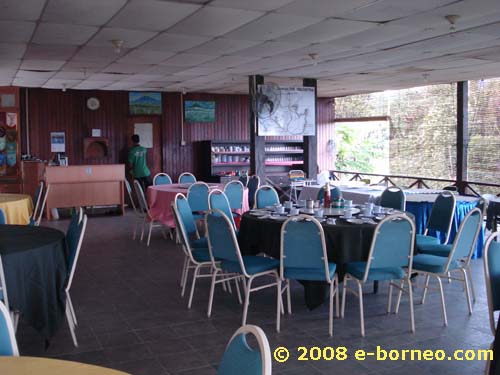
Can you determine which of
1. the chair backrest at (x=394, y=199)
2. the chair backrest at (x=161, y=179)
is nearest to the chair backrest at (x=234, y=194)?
the chair backrest at (x=161, y=179)

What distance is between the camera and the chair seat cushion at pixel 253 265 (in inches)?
178

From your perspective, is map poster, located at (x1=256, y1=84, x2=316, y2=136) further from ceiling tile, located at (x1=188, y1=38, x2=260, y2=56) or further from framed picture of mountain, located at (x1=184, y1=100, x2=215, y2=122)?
framed picture of mountain, located at (x1=184, y1=100, x2=215, y2=122)

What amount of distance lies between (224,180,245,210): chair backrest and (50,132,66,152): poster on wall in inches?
243

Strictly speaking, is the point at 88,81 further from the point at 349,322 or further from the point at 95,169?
the point at 349,322

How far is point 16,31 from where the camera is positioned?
19.9 ft

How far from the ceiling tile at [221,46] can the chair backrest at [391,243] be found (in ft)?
11.4

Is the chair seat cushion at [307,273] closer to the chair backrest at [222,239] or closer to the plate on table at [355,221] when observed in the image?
the chair backrest at [222,239]

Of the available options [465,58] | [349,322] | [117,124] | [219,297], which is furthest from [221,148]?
[349,322]

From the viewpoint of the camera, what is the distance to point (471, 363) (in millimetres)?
3766

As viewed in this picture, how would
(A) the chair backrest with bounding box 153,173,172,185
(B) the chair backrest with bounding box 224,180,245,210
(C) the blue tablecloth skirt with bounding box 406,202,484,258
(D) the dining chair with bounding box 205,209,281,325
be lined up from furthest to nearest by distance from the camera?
(A) the chair backrest with bounding box 153,173,172,185, (B) the chair backrest with bounding box 224,180,245,210, (C) the blue tablecloth skirt with bounding box 406,202,484,258, (D) the dining chair with bounding box 205,209,281,325

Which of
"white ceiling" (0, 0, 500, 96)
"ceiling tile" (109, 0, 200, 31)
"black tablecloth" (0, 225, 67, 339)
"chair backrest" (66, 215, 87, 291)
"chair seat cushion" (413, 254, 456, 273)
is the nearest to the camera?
"black tablecloth" (0, 225, 67, 339)

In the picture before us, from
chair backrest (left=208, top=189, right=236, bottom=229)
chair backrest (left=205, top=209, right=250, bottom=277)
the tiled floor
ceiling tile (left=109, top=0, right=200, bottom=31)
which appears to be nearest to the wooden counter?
the tiled floor

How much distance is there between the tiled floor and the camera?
3766mm

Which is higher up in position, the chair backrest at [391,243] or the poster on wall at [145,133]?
the poster on wall at [145,133]
